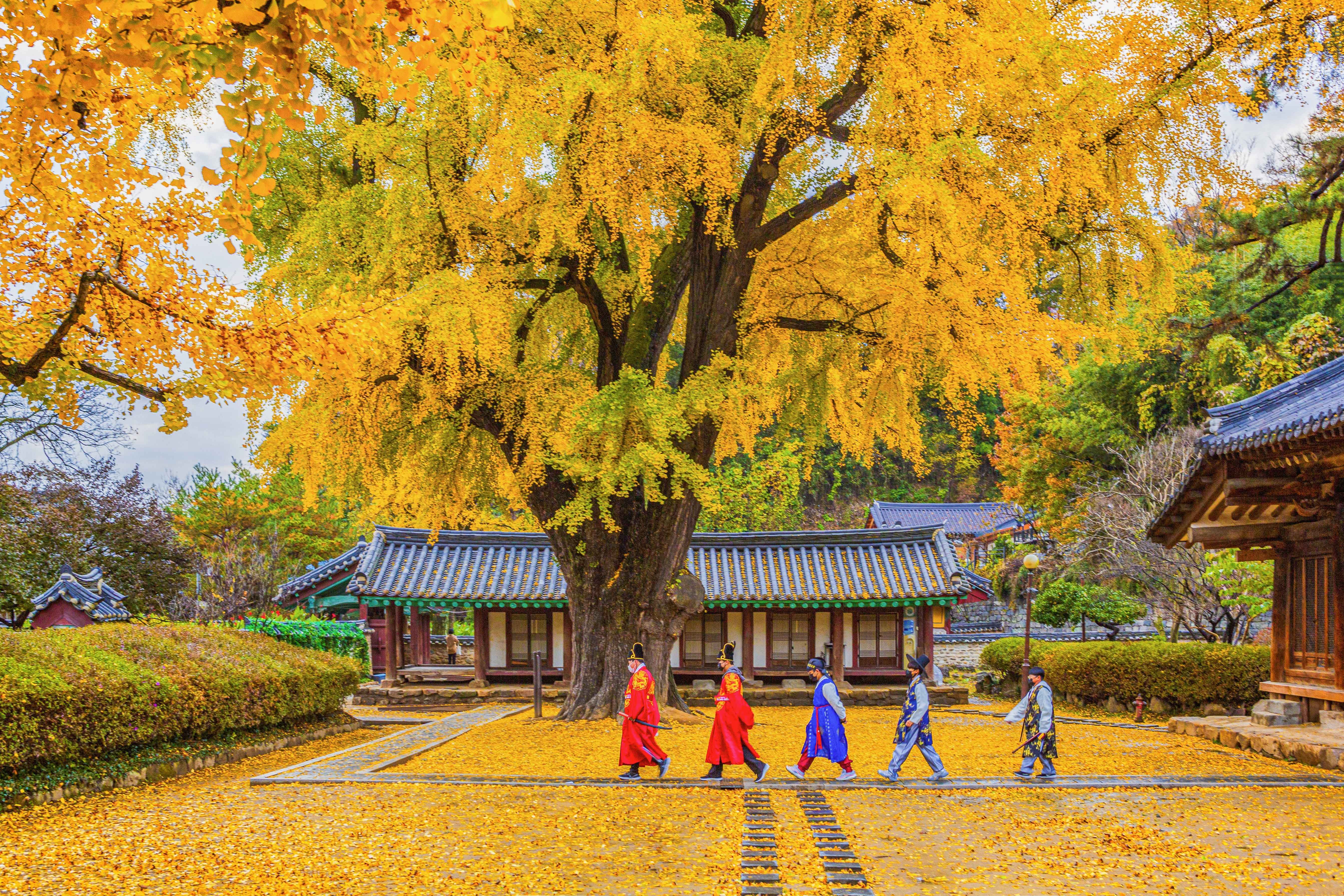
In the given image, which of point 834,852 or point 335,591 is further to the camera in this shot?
point 335,591

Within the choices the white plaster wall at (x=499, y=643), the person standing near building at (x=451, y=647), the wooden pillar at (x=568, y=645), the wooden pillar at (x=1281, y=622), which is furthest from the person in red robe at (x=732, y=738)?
the person standing near building at (x=451, y=647)

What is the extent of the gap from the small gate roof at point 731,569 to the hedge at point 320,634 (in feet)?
9.36

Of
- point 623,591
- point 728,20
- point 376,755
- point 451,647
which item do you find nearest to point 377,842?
point 376,755

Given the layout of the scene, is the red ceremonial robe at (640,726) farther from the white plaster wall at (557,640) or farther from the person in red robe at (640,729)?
the white plaster wall at (557,640)

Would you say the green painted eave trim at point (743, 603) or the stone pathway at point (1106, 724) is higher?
the green painted eave trim at point (743, 603)

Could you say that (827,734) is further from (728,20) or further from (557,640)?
(557,640)

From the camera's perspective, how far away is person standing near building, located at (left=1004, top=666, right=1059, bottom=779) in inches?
395

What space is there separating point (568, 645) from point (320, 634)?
766 cm

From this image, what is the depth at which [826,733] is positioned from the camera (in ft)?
32.8

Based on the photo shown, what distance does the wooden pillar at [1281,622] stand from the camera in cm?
1386

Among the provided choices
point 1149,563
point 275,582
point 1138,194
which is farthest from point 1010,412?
point 275,582

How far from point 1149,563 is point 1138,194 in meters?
10.7

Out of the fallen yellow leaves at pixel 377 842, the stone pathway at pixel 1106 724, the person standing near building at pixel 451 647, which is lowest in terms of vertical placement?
the person standing near building at pixel 451 647

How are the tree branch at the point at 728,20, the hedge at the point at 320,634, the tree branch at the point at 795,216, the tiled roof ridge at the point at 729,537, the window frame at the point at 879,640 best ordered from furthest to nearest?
the hedge at the point at 320,634 → the tiled roof ridge at the point at 729,537 → the window frame at the point at 879,640 → the tree branch at the point at 795,216 → the tree branch at the point at 728,20
